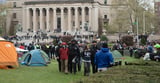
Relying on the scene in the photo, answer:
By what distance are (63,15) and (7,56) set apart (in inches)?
3470

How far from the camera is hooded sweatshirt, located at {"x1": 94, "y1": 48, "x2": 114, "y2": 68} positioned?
56.6ft

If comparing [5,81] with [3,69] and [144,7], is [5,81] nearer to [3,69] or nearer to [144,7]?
[3,69]

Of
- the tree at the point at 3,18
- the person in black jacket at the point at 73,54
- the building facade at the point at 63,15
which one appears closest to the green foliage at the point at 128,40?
the person in black jacket at the point at 73,54

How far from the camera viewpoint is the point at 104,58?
1742 cm

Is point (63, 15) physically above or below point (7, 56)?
above

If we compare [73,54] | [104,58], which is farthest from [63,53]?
[104,58]

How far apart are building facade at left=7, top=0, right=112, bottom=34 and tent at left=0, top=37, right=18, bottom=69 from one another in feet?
262

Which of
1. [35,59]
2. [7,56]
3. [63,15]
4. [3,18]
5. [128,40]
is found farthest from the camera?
[63,15]

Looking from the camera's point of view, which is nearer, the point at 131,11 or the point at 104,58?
the point at 104,58

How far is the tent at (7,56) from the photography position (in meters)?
27.0

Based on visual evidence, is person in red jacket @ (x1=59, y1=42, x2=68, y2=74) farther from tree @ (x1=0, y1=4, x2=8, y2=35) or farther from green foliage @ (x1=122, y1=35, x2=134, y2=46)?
tree @ (x1=0, y1=4, x2=8, y2=35)

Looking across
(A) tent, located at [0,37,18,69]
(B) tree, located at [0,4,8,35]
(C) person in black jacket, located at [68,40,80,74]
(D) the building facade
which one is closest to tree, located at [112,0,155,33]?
(D) the building facade

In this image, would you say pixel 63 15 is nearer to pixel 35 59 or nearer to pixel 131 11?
pixel 131 11

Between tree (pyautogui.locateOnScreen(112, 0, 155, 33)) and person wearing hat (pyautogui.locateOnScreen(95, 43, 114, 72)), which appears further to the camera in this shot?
tree (pyautogui.locateOnScreen(112, 0, 155, 33))
